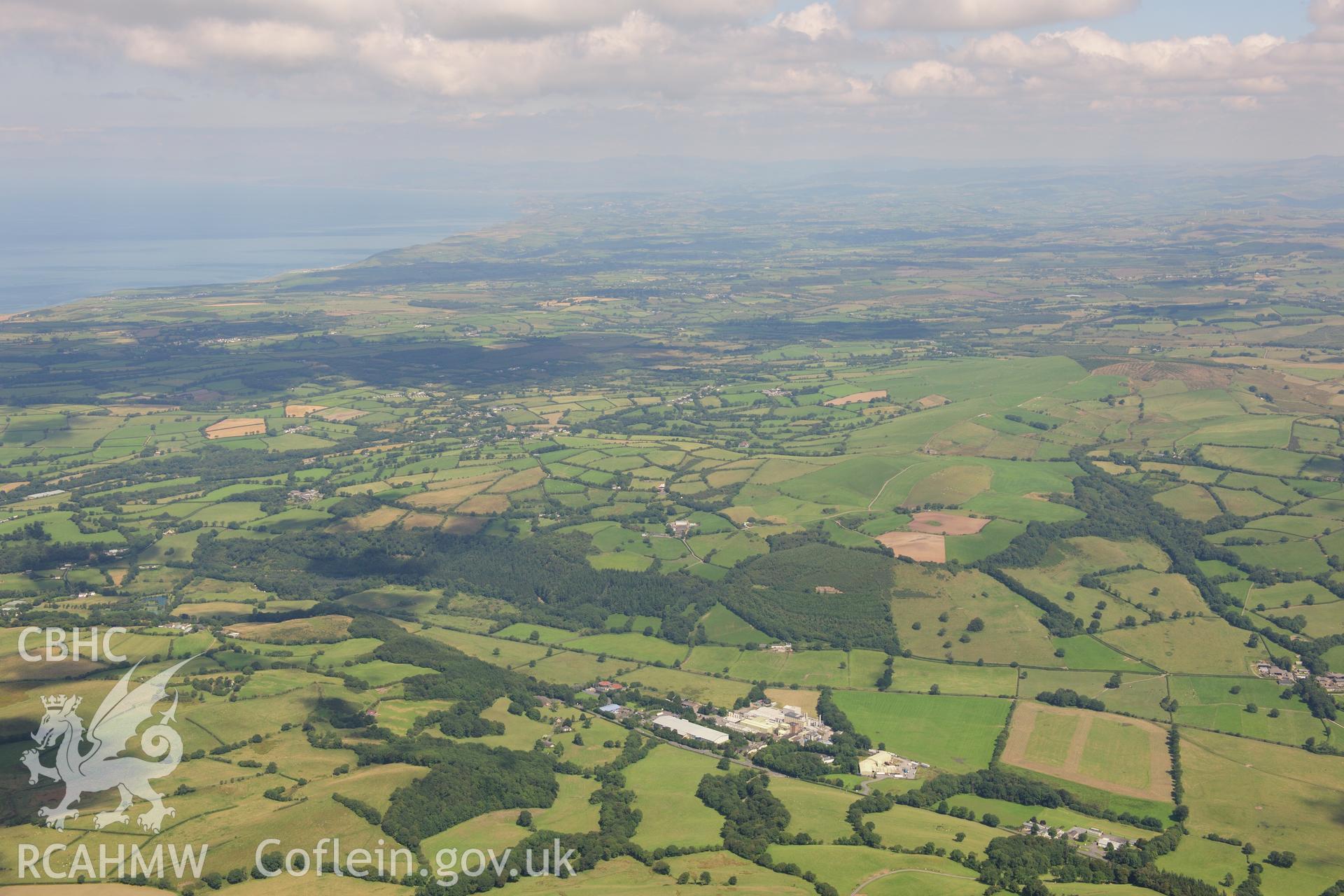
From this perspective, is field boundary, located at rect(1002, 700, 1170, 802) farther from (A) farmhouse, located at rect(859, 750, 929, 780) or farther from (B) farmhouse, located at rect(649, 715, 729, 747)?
(B) farmhouse, located at rect(649, 715, 729, 747)

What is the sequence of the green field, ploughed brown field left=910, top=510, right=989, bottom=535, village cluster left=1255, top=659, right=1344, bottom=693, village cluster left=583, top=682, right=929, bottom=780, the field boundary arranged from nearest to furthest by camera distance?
1. the field boundary
2. village cluster left=583, top=682, right=929, bottom=780
3. the green field
4. village cluster left=1255, top=659, right=1344, bottom=693
5. ploughed brown field left=910, top=510, right=989, bottom=535

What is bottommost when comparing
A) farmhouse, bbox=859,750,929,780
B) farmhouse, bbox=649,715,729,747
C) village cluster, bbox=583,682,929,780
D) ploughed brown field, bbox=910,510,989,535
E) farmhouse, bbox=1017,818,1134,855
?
farmhouse, bbox=859,750,929,780

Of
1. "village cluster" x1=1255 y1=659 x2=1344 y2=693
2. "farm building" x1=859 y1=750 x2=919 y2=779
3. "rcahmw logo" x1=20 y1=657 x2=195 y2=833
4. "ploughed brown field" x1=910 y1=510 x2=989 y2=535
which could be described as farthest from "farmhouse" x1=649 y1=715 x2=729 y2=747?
"village cluster" x1=1255 y1=659 x2=1344 y2=693

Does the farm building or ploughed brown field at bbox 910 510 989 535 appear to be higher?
ploughed brown field at bbox 910 510 989 535

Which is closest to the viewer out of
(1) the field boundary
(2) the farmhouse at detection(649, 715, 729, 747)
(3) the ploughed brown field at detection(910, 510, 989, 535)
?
(1) the field boundary

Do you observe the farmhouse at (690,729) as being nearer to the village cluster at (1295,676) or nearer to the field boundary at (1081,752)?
the field boundary at (1081,752)

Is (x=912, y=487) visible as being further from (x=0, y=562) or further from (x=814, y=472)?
(x=0, y=562)
